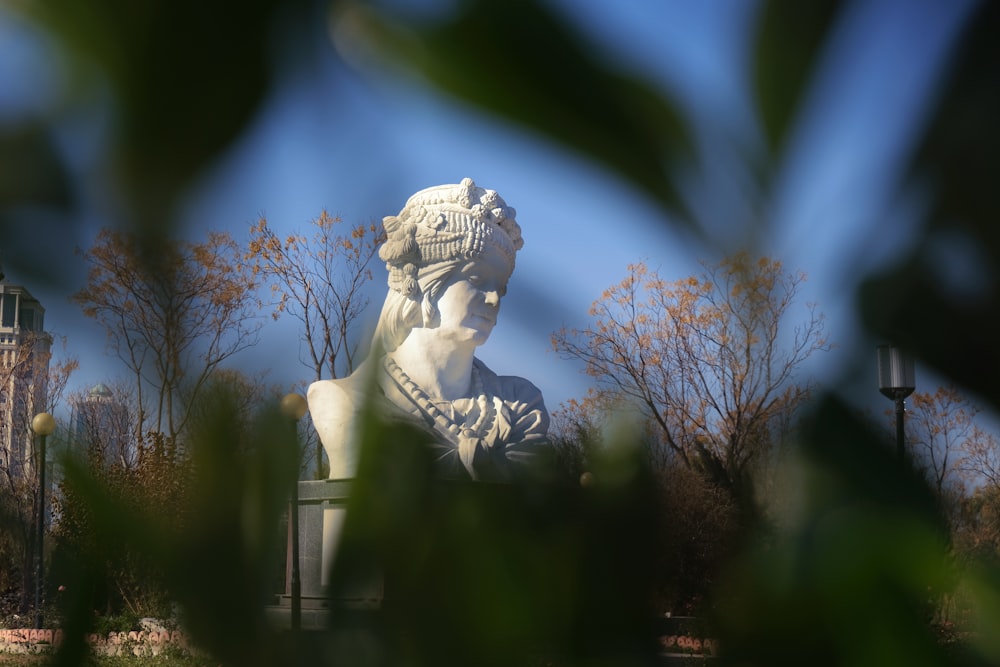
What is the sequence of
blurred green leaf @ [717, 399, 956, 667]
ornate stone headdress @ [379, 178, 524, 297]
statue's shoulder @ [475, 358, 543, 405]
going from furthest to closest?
statue's shoulder @ [475, 358, 543, 405] < ornate stone headdress @ [379, 178, 524, 297] < blurred green leaf @ [717, 399, 956, 667]

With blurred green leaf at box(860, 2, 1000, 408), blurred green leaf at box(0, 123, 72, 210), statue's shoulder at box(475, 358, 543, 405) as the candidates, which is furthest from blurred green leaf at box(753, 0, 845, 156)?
statue's shoulder at box(475, 358, 543, 405)

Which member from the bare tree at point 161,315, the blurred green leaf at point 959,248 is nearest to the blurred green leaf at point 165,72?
the bare tree at point 161,315

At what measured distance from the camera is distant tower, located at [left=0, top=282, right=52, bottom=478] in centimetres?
40

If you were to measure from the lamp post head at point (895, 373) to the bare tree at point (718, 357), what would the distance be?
0.02m

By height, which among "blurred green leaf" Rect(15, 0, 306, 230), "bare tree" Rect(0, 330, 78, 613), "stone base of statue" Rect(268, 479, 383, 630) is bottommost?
"stone base of statue" Rect(268, 479, 383, 630)

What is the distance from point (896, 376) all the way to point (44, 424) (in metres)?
0.34

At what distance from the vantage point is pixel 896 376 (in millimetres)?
384

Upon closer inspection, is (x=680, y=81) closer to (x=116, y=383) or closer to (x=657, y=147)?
(x=657, y=147)

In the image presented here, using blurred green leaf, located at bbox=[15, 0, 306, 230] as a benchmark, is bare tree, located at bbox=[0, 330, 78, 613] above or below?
below

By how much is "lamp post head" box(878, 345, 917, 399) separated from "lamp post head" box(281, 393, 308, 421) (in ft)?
0.74

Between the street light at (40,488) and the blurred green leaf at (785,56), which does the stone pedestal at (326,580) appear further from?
the blurred green leaf at (785,56)

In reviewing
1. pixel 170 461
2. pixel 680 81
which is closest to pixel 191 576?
pixel 170 461

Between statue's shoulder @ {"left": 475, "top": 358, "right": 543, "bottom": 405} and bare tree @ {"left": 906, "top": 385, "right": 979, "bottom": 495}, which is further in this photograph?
statue's shoulder @ {"left": 475, "top": 358, "right": 543, "bottom": 405}

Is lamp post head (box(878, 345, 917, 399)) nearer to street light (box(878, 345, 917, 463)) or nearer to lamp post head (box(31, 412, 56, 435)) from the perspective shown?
street light (box(878, 345, 917, 463))
